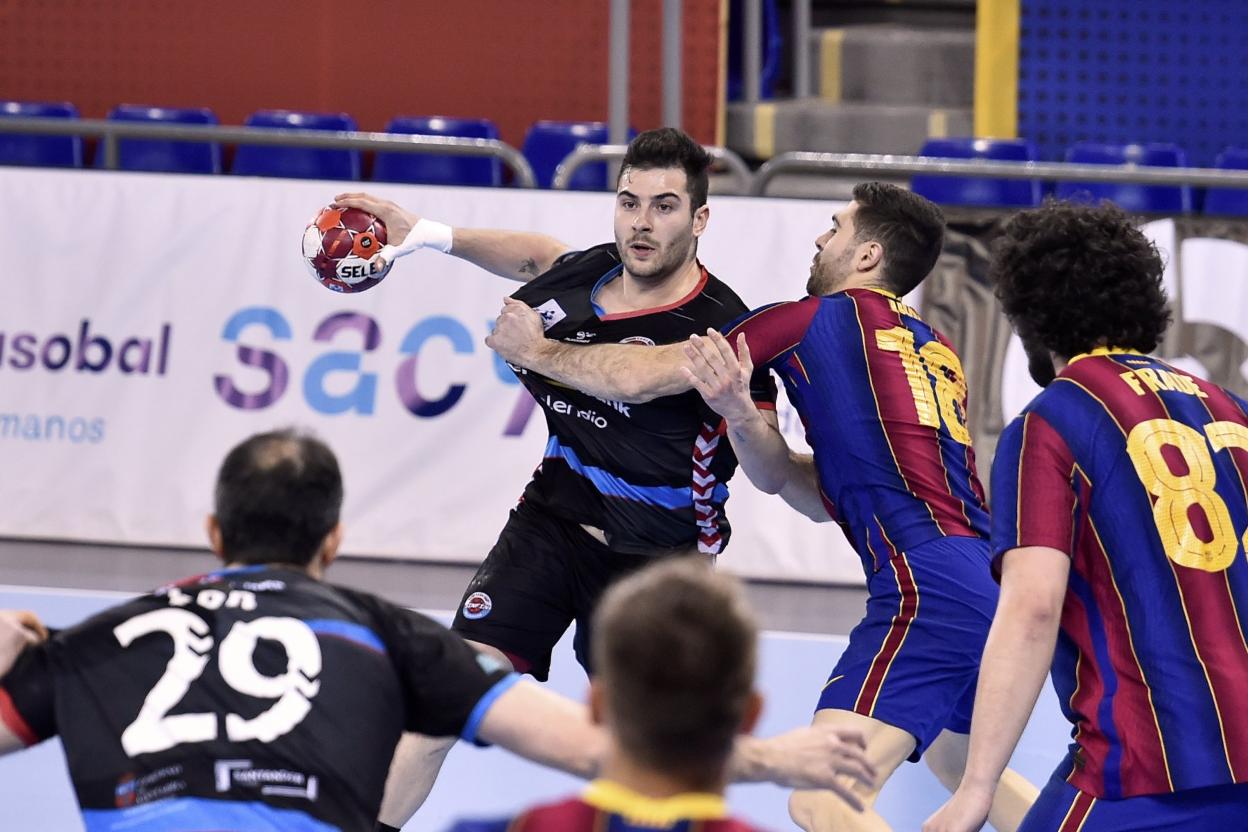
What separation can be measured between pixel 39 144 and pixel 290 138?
3007 millimetres

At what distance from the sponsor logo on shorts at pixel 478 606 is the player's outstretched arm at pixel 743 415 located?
2.71 ft

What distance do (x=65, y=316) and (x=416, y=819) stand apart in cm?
408

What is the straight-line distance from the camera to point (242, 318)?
7938 millimetres

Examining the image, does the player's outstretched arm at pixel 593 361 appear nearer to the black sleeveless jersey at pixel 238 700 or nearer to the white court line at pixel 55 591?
the black sleeveless jersey at pixel 238 700

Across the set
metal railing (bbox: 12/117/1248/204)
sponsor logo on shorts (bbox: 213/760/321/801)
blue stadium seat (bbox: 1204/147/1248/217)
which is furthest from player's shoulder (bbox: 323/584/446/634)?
blue stadium seat (bbox: 1204/147/1248/217)

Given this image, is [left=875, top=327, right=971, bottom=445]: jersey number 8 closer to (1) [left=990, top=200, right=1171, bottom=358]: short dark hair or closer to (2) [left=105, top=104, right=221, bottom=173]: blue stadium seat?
(1) [left=990, top=200, right=1171, bottom=358]: short dark hair

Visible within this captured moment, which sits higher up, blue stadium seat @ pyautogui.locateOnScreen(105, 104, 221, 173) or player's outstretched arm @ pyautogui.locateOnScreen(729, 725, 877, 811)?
blue stadium seat @ pyautogui.locateOnScreen(105, 104, 221, 173)

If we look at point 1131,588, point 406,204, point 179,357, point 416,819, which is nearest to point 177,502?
point 179,357

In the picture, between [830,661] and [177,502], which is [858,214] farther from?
[177,502]

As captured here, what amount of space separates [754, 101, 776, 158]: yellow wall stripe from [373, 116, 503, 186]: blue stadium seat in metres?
2.24

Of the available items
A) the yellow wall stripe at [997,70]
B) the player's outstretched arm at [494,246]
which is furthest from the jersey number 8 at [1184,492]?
the yellow wall stripe at [997,70]

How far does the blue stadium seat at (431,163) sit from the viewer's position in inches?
391

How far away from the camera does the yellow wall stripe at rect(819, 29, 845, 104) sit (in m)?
12.3

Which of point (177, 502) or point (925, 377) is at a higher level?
point (925, 377)
